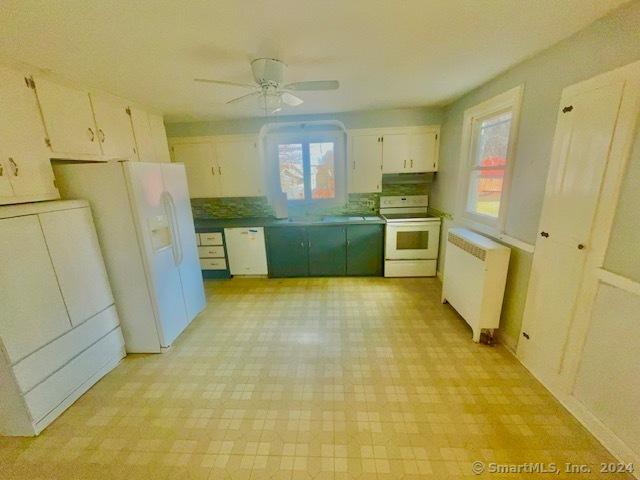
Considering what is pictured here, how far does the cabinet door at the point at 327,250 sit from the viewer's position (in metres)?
3.69

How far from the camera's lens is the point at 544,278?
6.05ft

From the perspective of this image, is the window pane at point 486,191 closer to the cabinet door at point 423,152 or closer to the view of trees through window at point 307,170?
the cabinet door at point 423,152

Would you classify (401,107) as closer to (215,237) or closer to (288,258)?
(288,258)

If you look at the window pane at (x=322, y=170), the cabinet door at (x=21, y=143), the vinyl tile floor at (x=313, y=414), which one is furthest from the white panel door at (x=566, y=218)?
the cabinet door at (x=21, y=143)

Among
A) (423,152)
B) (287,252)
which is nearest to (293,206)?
(287,252)

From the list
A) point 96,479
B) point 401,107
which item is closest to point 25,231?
point 96,479

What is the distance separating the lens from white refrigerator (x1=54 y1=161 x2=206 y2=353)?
2.03 metres

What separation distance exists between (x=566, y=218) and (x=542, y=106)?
2.80 ft

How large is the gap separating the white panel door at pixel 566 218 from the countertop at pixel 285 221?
1.97 metres

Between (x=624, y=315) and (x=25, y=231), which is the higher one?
(x=25, y=231)

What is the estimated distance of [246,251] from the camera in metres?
3.84

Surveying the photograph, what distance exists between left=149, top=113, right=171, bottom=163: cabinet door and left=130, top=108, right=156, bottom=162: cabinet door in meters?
0.06

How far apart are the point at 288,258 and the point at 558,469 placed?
3201 mm

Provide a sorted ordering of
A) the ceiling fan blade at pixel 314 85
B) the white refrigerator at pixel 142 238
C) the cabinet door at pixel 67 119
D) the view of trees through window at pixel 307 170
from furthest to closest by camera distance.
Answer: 1. the view of trees through window at pixel 307 170
2. the white refrigerator at pixel 142 238
3. the cabinet door at pixel 67 119
4. the ceiling fan blade at pixel 314 85
